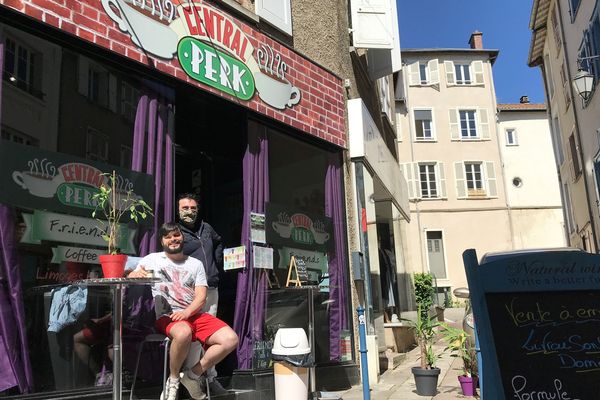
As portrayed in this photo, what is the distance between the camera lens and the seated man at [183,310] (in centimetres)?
425

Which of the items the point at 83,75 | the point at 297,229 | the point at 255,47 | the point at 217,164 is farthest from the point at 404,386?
the point at 83,75

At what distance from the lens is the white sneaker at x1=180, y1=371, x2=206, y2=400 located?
4.36 metres

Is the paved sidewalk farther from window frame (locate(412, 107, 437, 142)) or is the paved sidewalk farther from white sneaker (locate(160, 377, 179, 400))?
window frame (locate(412, 107, 437, 142))

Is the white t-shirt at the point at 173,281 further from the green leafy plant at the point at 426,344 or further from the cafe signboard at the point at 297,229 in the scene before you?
the green leafy plant at the point at 426,344

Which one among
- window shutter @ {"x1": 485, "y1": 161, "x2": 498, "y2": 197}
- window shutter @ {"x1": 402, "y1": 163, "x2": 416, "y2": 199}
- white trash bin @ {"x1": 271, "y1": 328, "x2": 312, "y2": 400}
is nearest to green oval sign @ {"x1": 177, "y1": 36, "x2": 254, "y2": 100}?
white trash bin @ {"x1": 271, "y1": 328, "x2": 312, "y2": 400}

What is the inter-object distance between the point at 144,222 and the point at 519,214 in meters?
27.6

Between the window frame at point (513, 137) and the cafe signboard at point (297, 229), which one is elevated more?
the window frame at point (513, 137)

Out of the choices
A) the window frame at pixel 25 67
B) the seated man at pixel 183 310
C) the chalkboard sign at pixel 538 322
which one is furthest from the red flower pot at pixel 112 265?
the chalkboard sign at pixel 538 322

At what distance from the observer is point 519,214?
97.2 feet

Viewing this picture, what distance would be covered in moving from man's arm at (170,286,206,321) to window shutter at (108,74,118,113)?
1.73 m

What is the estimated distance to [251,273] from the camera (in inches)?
237

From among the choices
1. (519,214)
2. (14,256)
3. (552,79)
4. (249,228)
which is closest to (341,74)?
(249,228)

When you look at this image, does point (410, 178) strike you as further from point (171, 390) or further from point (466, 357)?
point (171, 390)

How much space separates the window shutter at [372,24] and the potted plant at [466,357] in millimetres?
4706
